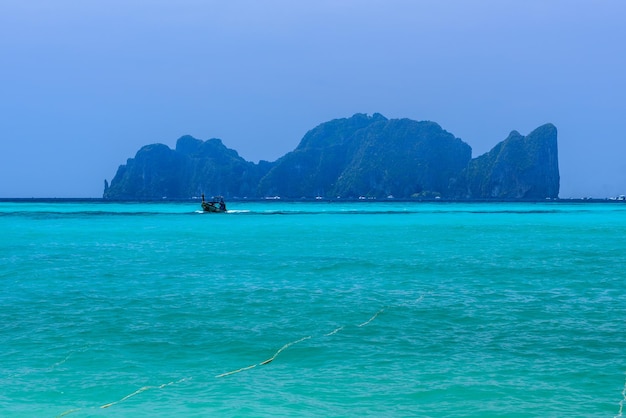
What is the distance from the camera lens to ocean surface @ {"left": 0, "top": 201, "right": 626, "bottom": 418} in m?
13.7

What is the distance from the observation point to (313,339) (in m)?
19.1

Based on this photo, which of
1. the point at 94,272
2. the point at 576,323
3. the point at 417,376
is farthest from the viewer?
the point at 94,272

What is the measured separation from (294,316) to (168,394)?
8.68m

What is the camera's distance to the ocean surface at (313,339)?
13.7 m

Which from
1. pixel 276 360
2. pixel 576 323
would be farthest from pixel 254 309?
pixel 576 323

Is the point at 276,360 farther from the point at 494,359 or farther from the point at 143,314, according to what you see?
the point at 143,314

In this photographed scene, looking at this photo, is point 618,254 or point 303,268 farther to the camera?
point 618,254

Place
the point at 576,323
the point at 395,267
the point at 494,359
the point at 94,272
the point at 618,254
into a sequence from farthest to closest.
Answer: the point at 618,254 → the point at 395,267 → the point at 94,272 → the point at 576,323 → the point at 494,359

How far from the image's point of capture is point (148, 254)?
148 feet

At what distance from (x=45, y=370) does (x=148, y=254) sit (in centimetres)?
2943

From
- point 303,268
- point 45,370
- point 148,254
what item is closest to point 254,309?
point 45,370

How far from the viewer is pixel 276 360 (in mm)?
16969

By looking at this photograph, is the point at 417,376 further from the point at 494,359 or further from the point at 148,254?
the point at 148,254

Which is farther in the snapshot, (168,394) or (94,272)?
(94,272)
